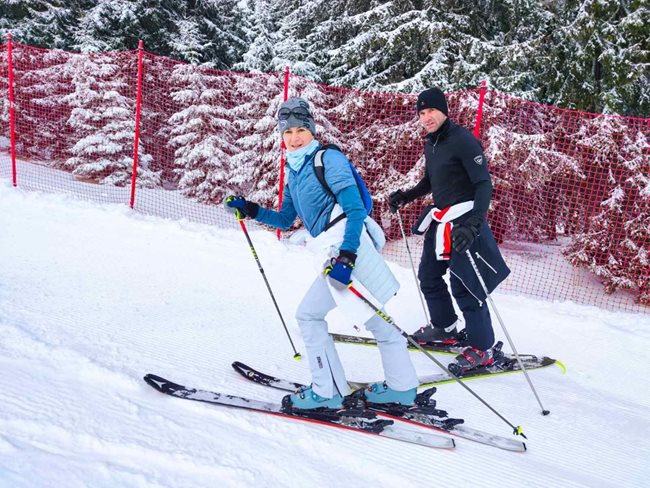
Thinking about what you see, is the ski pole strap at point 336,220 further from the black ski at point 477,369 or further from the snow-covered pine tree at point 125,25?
the snow-covered pine tree at point 125,25

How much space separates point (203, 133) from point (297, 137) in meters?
9.59

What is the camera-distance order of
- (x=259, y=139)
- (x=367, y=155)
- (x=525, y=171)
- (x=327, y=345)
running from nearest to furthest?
(x=327, y=345), (x=525, y=171), (x=367, y=155), (x=259, y=139)

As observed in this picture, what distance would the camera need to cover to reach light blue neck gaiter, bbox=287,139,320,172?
104 inches

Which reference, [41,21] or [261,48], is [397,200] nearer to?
[261,48]

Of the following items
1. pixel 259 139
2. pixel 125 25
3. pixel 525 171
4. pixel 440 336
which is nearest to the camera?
pixel 440 336

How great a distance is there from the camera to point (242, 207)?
3.15 meters

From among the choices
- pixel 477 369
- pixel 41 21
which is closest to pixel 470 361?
pixel 477 369

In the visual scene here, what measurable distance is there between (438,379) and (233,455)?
1809 millimetres

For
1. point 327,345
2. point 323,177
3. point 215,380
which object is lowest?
point 215,380

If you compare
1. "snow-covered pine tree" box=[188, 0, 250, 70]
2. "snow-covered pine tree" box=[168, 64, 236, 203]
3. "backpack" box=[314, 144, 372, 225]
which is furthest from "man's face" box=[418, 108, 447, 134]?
"snow-covered pine tree" box=[188, 0, 250, 70]

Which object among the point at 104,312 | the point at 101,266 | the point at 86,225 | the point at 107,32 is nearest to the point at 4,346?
the point at 104,312

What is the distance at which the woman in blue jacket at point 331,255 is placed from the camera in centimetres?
252

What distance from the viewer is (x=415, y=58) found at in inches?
392

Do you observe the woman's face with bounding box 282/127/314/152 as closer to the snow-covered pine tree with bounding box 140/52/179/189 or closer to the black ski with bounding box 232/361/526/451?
the black ski with bounding box 232/361/526/451
